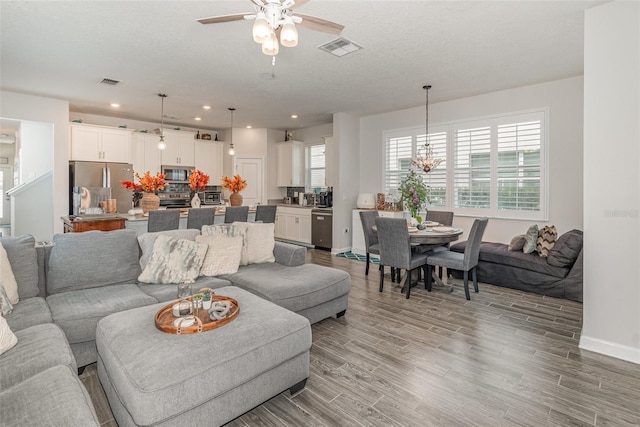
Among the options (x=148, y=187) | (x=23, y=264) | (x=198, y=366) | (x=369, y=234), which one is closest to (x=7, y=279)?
(x=23, y=264)

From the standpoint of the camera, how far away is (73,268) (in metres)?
2.78

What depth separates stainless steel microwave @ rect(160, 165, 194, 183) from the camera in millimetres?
7582

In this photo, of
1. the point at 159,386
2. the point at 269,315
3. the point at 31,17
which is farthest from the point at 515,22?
the point at 31,17

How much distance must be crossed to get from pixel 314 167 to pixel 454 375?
6415 millimetres

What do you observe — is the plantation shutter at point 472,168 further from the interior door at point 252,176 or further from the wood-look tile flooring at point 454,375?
the interior door at point 252,176

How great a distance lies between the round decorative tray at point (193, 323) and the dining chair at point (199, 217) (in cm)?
273

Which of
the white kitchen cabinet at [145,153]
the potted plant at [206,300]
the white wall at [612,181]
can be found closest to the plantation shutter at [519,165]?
the white wall at [612,181]

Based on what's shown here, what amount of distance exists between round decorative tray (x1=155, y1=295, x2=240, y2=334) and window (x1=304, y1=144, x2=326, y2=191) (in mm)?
6061

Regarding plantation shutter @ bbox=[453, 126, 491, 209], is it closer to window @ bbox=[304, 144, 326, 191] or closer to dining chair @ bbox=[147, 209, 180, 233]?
window @ bbox=[304, 144, 326, 191]

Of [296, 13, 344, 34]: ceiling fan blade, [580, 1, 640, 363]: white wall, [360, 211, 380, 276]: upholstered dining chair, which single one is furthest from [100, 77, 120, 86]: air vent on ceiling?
[580, 1, 640, 363]: white wall

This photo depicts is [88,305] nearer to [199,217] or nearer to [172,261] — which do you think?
[172,261]

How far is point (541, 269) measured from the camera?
4.10 meters

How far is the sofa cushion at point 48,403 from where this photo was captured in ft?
3.95

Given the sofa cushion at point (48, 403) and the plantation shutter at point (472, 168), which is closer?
the sofa cushion at point (48, 403)
